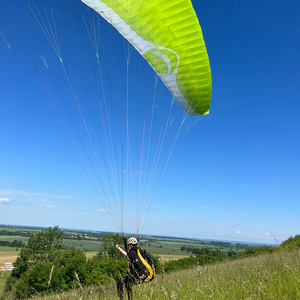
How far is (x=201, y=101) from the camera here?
7.29 metres

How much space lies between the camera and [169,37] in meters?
5.76

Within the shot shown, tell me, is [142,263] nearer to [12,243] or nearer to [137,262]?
[137,262]

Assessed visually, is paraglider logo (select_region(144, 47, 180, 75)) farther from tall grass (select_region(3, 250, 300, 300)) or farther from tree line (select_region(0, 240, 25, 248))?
tree line (select_region(0, 240, 25, 248))

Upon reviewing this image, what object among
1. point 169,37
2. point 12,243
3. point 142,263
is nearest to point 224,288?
point 142,263

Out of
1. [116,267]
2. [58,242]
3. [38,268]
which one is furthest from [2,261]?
[116,267]

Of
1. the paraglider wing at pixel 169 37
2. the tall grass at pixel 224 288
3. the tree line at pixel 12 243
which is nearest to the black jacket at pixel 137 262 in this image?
the tall grass at pixel 224 288

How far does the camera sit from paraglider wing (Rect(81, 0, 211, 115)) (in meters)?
5.24

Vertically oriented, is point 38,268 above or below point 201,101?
below

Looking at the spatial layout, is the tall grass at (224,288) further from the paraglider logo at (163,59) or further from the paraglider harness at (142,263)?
the paraglider logo at (163,59)

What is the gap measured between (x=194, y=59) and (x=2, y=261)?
77577 millimetres

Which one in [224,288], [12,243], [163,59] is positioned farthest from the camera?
[12,243]

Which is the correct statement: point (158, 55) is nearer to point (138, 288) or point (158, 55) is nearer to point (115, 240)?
point (138, 288)

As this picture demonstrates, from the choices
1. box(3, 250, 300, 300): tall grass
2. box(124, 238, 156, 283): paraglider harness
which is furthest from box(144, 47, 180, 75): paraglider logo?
box(3, 250, 300, 300): tall grass

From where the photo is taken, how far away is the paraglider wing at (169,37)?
5238 millimetres
